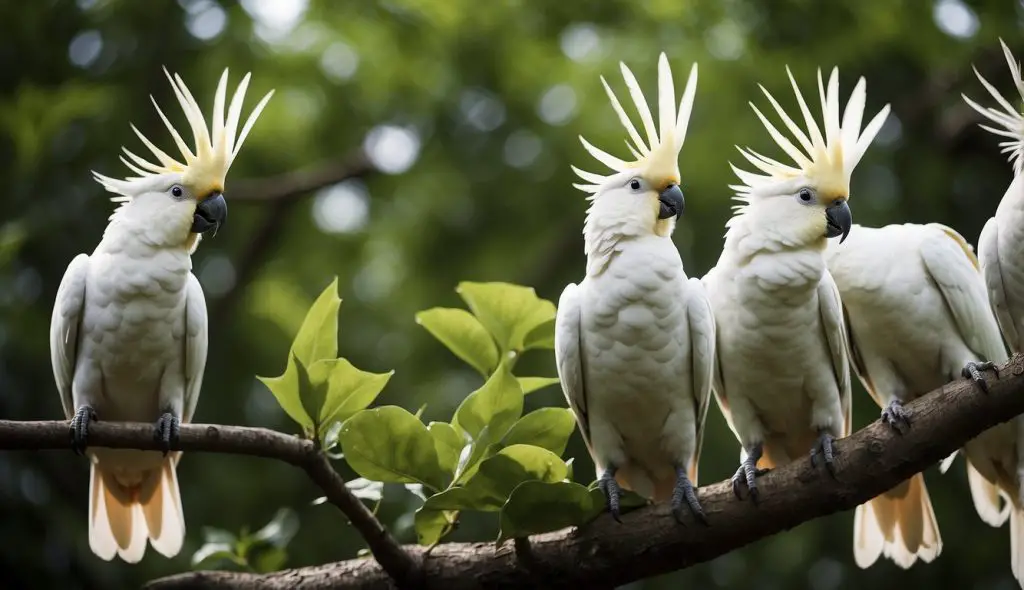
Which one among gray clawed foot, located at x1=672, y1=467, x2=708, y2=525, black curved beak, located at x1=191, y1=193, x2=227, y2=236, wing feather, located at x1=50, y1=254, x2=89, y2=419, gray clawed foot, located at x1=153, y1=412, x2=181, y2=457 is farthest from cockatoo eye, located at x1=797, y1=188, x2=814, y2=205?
wing feather, located at x1=50, y1=254, x2=89, y2=419

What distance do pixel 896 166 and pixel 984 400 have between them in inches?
178

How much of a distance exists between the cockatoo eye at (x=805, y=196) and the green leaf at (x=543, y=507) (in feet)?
4.36

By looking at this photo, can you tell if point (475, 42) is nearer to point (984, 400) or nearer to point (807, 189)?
point (807, 189)

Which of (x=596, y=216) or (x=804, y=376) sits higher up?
(x=596, y=216)

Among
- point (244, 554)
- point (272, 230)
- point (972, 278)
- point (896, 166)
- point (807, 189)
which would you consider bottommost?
point (244, 554)

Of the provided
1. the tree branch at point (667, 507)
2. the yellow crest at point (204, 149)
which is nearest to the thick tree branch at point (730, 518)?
the tree branch at point (667, 507)

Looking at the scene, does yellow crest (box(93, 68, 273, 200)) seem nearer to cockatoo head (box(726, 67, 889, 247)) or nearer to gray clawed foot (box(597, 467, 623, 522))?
gray clawed foot (box(597, 467, 623, 522))

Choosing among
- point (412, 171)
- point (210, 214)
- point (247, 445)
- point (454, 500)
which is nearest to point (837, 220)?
point (454, 500)

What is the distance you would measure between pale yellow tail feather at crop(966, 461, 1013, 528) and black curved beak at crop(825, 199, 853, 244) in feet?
4.04

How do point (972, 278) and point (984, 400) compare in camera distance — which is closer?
point (984, 400)

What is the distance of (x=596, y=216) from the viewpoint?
12.9 feet

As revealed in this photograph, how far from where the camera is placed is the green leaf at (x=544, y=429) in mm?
3475

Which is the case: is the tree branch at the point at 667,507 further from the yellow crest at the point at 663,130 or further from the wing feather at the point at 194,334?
the yellow crest at the point at 663,130

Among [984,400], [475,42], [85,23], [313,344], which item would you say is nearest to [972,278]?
[984,400]
